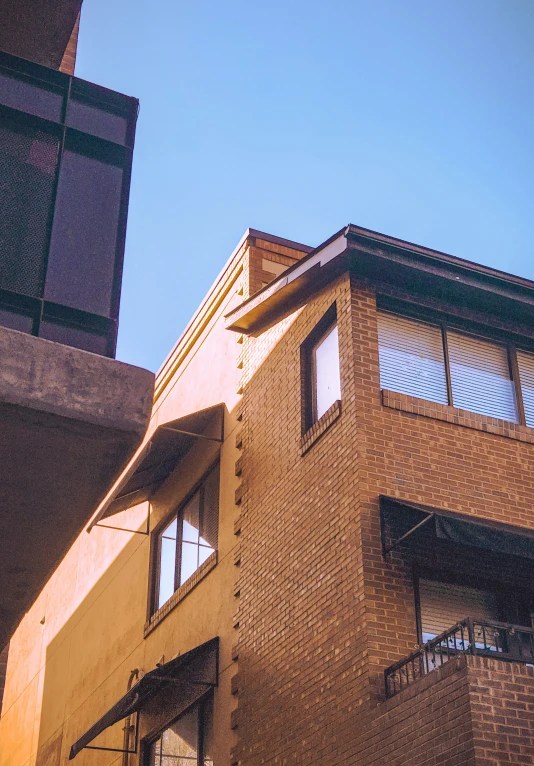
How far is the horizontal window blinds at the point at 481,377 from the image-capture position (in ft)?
44.0

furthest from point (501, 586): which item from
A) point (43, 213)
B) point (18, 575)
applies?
point (43, 213)

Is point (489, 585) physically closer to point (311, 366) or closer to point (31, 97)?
point (311, 366)

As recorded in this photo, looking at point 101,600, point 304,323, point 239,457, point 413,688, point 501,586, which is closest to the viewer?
point 413,688

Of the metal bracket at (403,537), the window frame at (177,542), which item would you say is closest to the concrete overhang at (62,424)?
the metal bracket at (403,537)

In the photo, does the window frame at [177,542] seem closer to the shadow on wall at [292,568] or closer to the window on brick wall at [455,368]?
the shadow on wall at [292,568]

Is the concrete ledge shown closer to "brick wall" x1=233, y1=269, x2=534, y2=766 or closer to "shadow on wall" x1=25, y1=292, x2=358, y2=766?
"brick wall" x1=233, y1=269, x2=534, y2=766

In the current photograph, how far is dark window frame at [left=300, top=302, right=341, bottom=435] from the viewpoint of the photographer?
13849mm

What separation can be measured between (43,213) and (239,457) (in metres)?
9.25

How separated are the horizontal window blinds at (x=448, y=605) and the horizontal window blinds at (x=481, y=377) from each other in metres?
2.64

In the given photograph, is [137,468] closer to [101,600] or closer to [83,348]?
[101,600]

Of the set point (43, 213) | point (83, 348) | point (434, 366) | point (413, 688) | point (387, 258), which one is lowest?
point (413, 688)

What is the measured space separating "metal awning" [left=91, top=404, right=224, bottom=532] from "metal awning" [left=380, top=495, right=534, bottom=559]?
5.64 meters

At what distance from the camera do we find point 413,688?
9.66 meters

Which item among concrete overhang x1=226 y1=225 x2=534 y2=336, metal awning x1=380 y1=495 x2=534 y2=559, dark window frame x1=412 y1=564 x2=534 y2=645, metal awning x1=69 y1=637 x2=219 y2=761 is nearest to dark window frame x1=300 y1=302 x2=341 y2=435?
concrete overhang x1=226 y1=225 x2=534 y2=336
